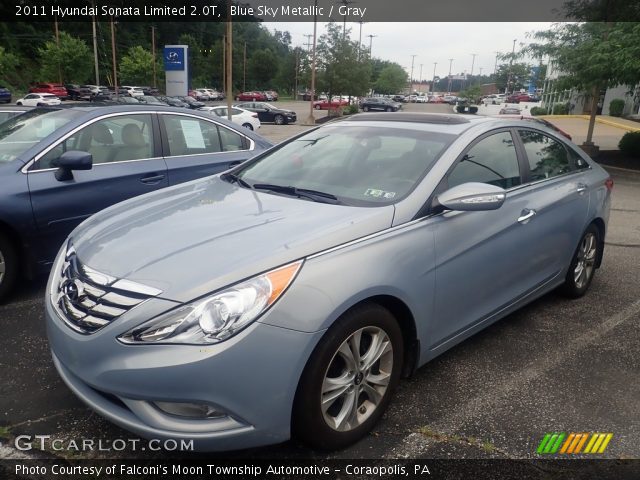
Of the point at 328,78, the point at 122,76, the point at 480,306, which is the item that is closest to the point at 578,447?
the point at 480,306

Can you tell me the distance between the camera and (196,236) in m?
2.48

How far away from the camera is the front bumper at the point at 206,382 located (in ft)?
6.53

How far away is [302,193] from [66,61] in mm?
56283

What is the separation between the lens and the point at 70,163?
13.0 ft

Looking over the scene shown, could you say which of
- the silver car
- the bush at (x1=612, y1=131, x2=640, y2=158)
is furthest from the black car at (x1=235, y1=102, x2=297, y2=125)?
the silver car

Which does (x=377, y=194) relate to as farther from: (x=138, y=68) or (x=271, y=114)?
(x=138, y=68)

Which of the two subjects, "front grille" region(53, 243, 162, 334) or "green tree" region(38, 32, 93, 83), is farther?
"green tree" region(38, 32, 93, 83)

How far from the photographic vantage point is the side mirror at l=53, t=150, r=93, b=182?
155 inches

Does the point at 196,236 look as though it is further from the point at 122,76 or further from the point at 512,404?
the point at 122,76

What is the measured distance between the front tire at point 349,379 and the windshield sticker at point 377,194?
27.2 inches

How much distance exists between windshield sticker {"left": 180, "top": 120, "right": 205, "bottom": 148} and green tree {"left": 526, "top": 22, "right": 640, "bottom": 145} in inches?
419

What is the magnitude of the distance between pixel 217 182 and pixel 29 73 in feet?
225

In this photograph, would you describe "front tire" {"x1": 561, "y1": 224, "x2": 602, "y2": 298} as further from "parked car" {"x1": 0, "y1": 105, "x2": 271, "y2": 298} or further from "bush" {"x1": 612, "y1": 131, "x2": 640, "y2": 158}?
"bush" {"x1": 612, "y1": 131, "x2": 640, "y2": 158}

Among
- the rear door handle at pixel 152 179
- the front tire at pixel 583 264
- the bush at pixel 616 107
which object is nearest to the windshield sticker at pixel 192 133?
the rear door handle at pixel 152 179
